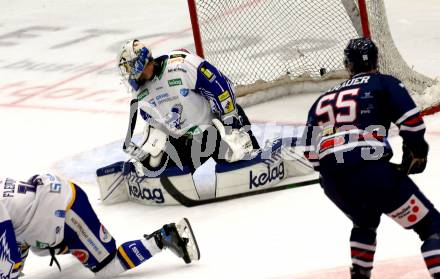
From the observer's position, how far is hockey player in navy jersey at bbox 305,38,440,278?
138 inches

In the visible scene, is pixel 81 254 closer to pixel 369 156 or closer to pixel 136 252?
pixel 136 252

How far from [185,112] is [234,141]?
325mm

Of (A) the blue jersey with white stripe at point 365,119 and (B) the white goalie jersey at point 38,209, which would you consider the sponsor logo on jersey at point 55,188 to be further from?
(A) the blue jersey with white stripe at point 365,119

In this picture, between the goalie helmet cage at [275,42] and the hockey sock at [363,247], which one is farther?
the goalie helmet cage at [275,42]

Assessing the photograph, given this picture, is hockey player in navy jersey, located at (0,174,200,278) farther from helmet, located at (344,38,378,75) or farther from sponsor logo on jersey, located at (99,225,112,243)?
helmet, located at (344,38,378,75)

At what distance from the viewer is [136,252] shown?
14.6ft

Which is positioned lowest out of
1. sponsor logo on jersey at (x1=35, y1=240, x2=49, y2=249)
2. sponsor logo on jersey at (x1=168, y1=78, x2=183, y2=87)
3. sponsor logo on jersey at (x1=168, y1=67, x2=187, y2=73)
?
sponsor logo on jersey at (x1=35, y1=240, x2=49, y2=249)

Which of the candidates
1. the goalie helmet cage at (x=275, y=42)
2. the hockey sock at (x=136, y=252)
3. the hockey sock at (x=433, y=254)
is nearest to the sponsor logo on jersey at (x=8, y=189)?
the hockey sock at (x=136, y=252)

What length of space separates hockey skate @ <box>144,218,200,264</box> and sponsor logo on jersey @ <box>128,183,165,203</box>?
0.98 m

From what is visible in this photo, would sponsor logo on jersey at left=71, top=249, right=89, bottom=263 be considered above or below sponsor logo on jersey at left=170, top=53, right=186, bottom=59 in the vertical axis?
below

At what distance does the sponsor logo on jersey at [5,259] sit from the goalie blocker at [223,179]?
1.64 m

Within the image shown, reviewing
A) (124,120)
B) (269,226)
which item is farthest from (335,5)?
(269,226)

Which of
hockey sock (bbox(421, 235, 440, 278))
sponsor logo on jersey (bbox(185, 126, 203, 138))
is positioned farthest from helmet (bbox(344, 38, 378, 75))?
sponsor logo on jersey (bbox(185, 126, 203, 138))

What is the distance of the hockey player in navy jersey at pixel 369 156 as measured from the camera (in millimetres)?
3504
